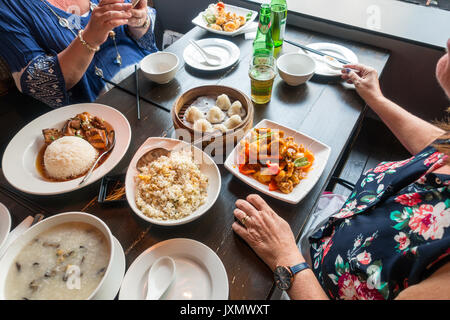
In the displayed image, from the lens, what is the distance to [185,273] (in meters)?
0.91

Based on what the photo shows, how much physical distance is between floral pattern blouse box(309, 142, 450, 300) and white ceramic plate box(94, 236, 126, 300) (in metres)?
0.77

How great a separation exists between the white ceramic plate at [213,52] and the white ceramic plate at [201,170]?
756 millimetres

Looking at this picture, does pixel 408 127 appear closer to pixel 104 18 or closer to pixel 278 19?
pixel 278 19

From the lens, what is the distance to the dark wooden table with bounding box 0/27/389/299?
3.27 ft

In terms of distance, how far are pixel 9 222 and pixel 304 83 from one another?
1.63 m

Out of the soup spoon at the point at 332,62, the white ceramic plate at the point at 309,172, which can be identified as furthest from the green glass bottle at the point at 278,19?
the white ceramic plate at the point at 309,172

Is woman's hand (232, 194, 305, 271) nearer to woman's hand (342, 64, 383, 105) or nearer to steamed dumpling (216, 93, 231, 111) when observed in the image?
steamed dumpling (216, 93, 231, 111)

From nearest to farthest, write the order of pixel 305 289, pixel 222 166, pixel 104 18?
pixel 305 289 → pixel 222 166 → pixel 104 18

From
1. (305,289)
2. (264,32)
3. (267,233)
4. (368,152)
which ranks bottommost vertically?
(368,152)

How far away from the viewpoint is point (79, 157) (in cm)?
121

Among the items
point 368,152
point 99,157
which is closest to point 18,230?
point 99,157

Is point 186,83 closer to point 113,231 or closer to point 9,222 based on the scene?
point 113,231

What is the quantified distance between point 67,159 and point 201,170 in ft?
1.97

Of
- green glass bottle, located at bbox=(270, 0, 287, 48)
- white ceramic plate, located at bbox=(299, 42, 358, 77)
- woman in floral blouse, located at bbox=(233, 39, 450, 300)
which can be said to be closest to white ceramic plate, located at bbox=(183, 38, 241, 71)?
green glass bottle, located at bbox=(270, 0, 287, 48)
